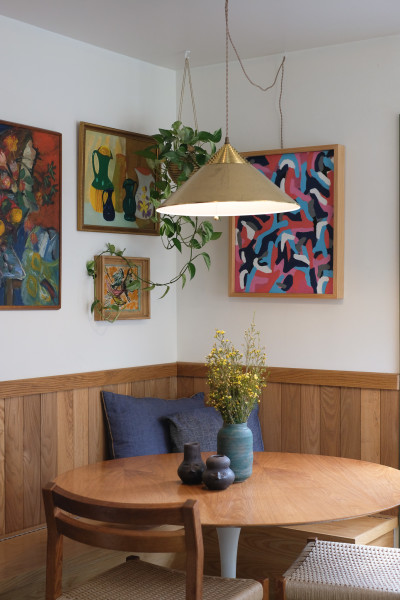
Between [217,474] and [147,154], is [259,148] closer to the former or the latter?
[147,154]

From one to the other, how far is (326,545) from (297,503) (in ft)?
1.40

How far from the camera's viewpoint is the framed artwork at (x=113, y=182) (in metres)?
3.62

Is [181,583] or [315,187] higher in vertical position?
[315,187]

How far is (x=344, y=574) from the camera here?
2.48 m

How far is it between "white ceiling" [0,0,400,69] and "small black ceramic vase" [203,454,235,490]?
5.89 feet

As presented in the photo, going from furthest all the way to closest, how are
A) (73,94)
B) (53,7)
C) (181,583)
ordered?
(73,94) < (53,7) < (181,583)

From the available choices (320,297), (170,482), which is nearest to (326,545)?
(170,482)

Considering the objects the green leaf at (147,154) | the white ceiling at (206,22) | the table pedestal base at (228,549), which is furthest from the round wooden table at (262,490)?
the white ceiling at (206,22)

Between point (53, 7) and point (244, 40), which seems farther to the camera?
point (244, 40)

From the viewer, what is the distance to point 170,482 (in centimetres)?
265

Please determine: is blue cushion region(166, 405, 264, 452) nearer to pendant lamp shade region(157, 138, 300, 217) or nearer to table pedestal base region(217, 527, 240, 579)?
table pedestal base region(217, 527, 240, 579)

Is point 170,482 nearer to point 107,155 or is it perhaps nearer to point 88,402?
point 88,402

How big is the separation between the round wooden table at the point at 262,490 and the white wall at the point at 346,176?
2.68ft

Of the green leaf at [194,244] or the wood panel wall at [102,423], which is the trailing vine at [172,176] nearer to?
the green leaf at [194,244]
